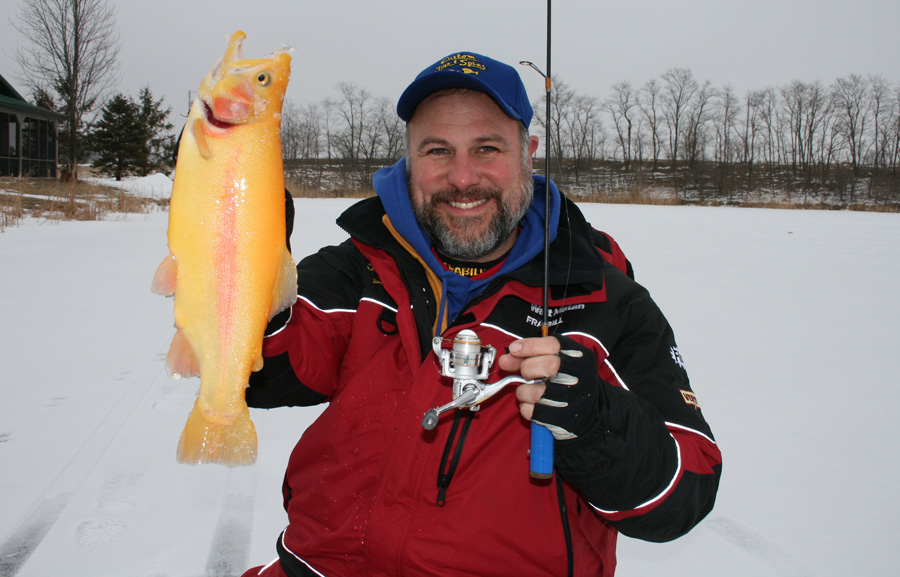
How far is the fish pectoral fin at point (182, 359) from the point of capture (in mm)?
1463

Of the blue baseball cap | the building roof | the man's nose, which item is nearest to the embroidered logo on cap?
the blue baseball cap

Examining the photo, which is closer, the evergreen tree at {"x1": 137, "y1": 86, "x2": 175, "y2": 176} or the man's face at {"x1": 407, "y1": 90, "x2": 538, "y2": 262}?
the man's face at {"x1": 407, "y1": 90, "x2": 538, "y2": 262}

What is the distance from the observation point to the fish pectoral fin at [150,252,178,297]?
4.67 ft

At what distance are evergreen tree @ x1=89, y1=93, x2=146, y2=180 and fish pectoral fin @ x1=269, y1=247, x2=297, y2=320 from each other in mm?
34092

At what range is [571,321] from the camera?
1.96 metres

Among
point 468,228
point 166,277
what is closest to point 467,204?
point 468,228

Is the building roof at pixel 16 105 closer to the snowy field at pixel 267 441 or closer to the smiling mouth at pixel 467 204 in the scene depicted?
the snowy field at pixel 267 441

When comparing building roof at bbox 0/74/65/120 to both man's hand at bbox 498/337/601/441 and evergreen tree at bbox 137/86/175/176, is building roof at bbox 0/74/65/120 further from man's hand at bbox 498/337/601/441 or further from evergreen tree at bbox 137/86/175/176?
man's hand at bbox 498/337/601/441

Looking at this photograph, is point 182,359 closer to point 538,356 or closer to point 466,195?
point 538,356

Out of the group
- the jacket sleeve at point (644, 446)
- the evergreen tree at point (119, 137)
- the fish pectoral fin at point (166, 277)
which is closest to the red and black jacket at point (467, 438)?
the jacket sleeve at point (644, 446)

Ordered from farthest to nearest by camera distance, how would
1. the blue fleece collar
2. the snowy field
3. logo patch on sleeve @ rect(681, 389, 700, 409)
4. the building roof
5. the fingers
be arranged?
the building roof → the snowy field → the blue fleece collar → logo patch on sleeve @ rect(681, 389, 700, 409) → the fingers

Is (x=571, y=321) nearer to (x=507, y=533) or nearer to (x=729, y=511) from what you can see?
(x=507, y=533)

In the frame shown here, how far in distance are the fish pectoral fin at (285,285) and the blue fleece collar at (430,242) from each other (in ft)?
2.14

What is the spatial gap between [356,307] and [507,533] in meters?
0.94
